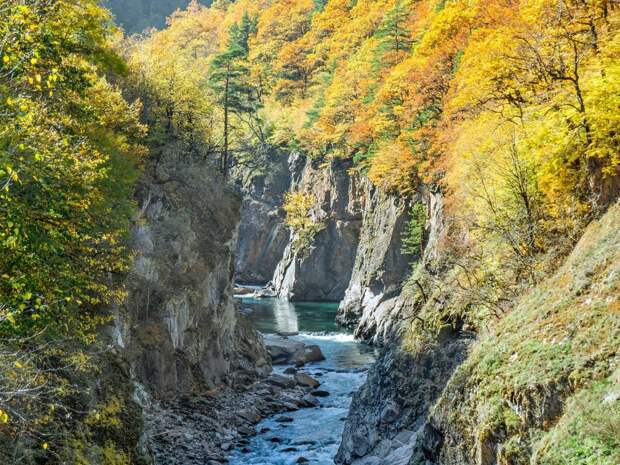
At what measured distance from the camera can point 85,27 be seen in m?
21.7

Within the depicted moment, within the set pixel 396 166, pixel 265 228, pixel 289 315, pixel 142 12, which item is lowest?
pixel 289 315

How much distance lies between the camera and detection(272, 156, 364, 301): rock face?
67.6 metres

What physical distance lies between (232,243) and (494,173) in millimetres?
21020

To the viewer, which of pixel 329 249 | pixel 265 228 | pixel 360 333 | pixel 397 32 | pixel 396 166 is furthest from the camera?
pixel 265 228

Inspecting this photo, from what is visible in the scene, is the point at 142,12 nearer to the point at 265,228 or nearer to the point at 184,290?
the point at 265,228

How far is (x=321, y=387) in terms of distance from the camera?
33.2 meters

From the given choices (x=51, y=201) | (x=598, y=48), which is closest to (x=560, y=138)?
(x=598, y=48)

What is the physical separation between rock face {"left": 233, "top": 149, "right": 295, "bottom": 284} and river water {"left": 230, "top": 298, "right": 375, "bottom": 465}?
56.2 feet

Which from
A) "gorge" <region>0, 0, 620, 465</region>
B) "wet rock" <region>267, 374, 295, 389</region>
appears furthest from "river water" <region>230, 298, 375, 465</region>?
"wet rock" <region>267, 374, 295, 389</region>

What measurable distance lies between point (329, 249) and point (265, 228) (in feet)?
49.9

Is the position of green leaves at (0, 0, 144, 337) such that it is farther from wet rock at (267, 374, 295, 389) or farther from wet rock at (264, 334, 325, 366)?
wet rock at (264, 334, 325, 366)

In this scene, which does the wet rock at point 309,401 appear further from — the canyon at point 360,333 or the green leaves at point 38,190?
the green leaves at point 38,190

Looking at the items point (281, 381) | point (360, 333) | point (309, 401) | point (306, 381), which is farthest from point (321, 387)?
point (360, 333)

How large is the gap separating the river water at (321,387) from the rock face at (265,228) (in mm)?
17126
